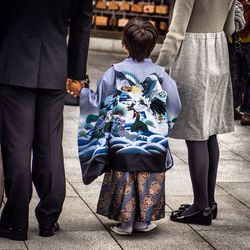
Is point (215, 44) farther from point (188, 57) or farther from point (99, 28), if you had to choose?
point (99, 28)

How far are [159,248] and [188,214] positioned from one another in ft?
2.13

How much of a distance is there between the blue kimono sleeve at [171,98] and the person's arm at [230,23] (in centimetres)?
73

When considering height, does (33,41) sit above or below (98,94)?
above

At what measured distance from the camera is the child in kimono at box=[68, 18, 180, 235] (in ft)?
18.0

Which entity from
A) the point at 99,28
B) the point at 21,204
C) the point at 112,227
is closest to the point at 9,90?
the point at 21,204

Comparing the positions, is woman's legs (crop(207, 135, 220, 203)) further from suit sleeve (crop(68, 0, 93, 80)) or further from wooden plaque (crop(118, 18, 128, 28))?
wooden plaque (crop(118, 18, 128, 28))

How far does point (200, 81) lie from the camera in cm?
579

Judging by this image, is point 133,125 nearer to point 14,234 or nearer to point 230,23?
point 14,234

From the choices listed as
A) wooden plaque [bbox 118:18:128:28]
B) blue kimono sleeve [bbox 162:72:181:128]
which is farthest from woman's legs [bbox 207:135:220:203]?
wooden plaque [bbox 118:18:128:28]

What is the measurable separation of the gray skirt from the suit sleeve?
28.6 inches

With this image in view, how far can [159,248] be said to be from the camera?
5371 millimetres

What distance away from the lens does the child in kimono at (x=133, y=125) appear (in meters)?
5.47

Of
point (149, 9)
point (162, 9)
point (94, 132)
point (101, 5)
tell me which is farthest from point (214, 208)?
point (101, 5)

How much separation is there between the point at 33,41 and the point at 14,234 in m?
1.24
